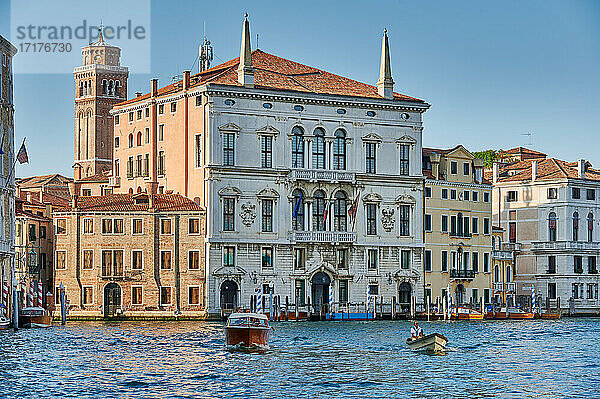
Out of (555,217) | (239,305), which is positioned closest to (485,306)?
(555,217)

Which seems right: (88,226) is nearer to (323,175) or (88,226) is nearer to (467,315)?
(323,175)

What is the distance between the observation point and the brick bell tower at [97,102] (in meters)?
118

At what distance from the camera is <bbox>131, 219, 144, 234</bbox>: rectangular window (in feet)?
234

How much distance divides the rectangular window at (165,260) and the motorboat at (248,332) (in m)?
22.4

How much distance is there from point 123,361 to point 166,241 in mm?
28198

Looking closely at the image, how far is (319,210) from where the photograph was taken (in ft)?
250

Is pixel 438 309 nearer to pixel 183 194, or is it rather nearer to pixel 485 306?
pixel 485 306

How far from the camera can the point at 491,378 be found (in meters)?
40.2

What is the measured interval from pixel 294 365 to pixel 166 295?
28963 millimetres

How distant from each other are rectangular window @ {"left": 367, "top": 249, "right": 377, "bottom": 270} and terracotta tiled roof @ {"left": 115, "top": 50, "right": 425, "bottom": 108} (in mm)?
8964

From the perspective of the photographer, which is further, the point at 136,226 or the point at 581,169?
the point at 581,169

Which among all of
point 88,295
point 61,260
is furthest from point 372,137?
point 61,260

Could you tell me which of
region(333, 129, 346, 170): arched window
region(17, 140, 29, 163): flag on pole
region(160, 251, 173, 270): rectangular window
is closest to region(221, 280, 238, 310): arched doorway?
region(160, 251, 173, 270): rectangular window

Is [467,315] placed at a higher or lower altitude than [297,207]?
lower
